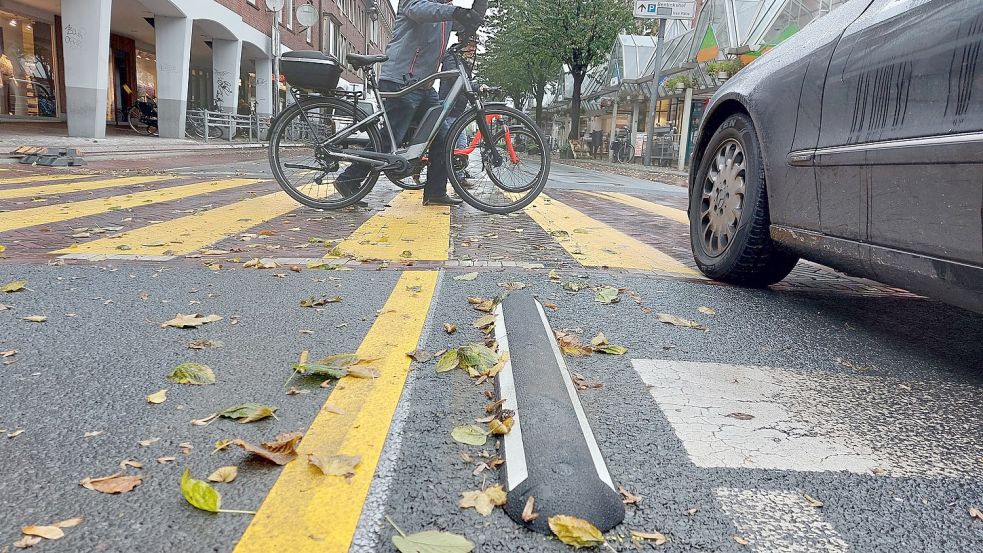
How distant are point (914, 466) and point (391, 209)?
17.0 feet

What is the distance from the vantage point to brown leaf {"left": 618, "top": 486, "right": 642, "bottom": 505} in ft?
4.75

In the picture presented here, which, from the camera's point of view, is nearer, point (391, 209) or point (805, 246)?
point (805, 246)

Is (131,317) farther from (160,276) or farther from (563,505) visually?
(563,505)

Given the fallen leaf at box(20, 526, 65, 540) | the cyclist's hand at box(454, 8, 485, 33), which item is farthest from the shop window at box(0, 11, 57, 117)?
the fallen leaf at box(20, 526, 65, 540)

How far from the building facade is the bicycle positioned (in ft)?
37.3

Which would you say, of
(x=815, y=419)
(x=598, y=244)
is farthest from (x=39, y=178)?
(x=815, y=419)

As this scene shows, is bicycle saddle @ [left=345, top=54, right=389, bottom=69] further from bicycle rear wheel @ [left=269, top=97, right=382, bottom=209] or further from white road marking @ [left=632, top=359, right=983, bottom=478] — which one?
white road marking @ [left=632, top=359, right=983, bottom=478]

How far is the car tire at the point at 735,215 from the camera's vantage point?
325cm

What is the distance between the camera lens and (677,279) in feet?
12.1

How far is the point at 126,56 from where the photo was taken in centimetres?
2848

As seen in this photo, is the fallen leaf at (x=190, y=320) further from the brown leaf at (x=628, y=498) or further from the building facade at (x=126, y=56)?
the building facade at (x=126, y=56)

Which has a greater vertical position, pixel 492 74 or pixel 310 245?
pixel 492 74

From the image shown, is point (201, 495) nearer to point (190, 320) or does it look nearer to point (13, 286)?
point (190, 320)

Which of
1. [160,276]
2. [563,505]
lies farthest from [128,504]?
[160,276]
